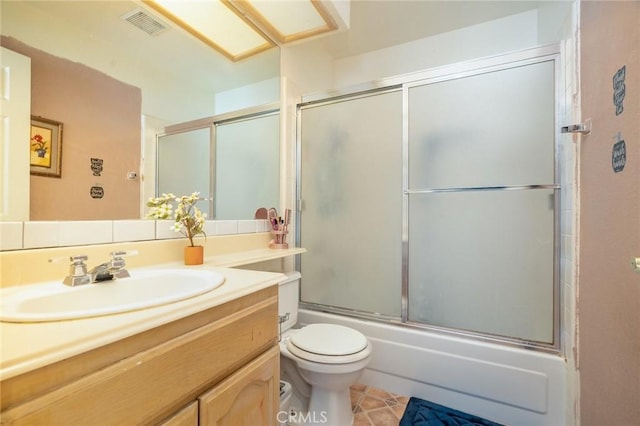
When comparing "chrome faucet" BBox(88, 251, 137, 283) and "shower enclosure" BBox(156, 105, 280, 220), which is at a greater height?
"shower enclosure" BBox(156, 105, 280, 220)

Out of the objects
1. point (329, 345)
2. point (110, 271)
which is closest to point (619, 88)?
point (329, 345)

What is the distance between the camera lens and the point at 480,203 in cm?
157

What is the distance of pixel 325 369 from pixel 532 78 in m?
1.74

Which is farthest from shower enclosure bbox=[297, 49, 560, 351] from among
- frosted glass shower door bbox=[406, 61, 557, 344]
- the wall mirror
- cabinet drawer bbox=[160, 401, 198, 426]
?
cabinet drawer bbox=[160, 401, 198, 426]

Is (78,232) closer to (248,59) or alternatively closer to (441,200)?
(248,59)

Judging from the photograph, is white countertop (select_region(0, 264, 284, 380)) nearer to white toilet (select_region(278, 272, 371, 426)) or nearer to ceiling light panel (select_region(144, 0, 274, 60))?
white toilet (select_region(278, 272, 371, 426))

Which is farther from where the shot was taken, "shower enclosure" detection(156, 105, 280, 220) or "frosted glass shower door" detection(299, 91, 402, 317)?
"frosted glass shower door" detection(299, 91, 402, 317)

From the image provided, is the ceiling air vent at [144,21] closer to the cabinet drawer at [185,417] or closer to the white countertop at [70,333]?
the white countertop at [70,333]

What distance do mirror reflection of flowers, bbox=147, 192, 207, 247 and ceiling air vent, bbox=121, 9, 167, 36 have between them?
0.70 meters

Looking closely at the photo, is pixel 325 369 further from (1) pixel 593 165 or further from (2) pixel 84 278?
(1) pixel 593 165

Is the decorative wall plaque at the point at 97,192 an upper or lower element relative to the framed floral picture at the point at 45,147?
lower

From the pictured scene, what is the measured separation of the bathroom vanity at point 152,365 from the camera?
0.41m

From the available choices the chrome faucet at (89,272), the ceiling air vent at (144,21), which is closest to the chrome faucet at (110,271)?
the chrome faucet at (89,272)

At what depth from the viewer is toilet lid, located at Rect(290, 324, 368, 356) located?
1313 mm
